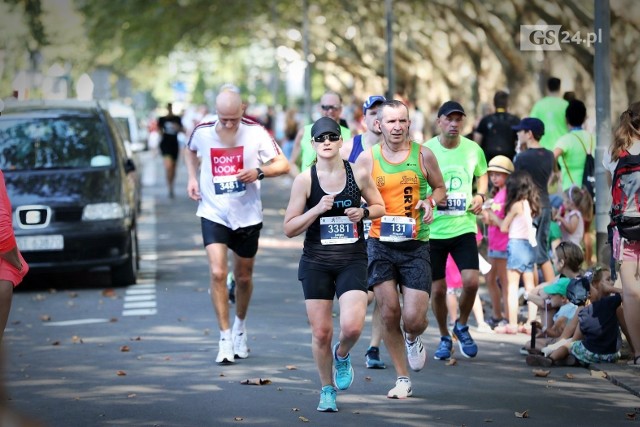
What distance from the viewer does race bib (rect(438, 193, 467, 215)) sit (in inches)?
449

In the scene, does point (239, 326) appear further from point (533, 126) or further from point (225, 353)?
point (533, 126)

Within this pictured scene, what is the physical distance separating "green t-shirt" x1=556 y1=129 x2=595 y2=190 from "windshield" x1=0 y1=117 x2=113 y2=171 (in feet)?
16.6

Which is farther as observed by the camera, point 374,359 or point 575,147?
point 575,147

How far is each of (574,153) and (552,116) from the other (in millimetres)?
2580

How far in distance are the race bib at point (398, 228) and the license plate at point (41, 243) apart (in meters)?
7.36

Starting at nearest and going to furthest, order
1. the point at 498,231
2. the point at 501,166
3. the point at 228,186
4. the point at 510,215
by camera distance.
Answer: the point at 228,186 → the point at 510,215 → the point at 498,231 → the point at 501,166

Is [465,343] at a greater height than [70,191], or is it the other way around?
[70,191]

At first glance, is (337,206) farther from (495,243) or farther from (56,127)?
(56,127)

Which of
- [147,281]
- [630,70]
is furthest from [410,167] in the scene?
[630,70]

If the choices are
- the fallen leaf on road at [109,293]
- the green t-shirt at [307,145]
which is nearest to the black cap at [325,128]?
the green t-shirt at [307,145]

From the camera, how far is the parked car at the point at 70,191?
16.5 m

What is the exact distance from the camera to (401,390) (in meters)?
9.71
